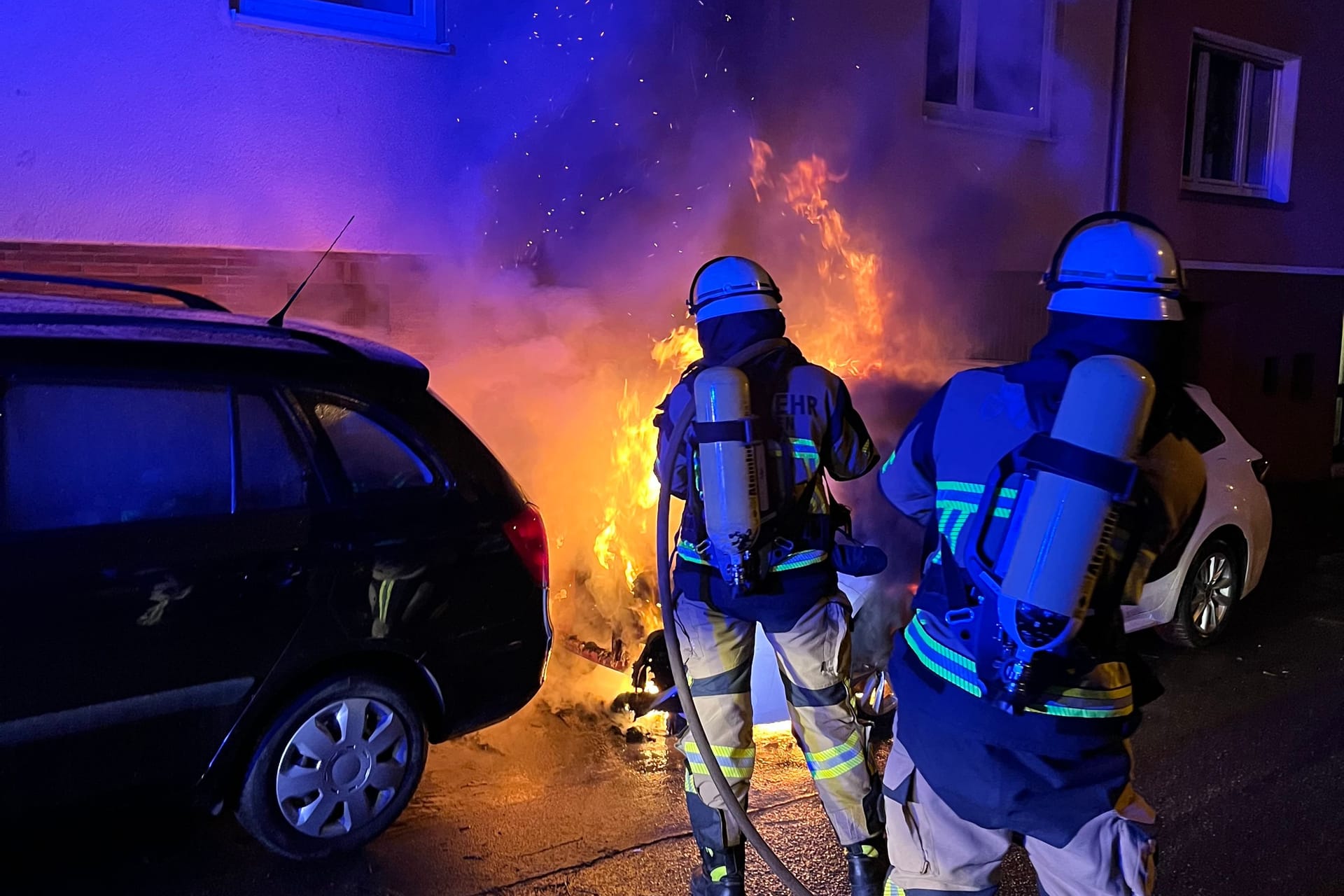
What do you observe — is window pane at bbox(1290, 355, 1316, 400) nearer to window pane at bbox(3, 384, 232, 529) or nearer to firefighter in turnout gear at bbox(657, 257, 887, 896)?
firefighter in turnout gear at bbox(657, 257, 887, 896)

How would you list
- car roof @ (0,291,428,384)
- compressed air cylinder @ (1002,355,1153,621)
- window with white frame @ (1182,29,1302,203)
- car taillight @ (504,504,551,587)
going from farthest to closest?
window with white frame @ (1182,29,1302,203) → car taillight @ (504,504,551,587) → car roof @ (0,291,428,384) → compressed air cylinder @ (1002,355,1153,621)

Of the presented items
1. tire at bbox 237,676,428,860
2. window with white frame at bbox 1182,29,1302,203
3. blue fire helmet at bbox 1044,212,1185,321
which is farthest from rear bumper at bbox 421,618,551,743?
window with white frame at bbox 1182,29,1302,203

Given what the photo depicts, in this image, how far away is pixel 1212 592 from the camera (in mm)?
6043

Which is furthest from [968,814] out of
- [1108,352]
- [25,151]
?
[25,151]

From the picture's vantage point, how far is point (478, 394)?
19.3 ft

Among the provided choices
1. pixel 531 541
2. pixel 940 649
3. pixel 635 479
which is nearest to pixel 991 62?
pixel 635 479

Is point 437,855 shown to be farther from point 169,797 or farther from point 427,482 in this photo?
point 427,482

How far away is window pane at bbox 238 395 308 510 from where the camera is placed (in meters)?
3.24

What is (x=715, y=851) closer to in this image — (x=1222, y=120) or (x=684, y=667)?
(x=684, y=667)

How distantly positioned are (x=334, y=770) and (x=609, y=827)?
1.01 m

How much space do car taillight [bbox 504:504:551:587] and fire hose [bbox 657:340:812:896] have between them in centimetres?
61

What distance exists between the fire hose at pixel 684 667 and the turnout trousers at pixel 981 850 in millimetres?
620

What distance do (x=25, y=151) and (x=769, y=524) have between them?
4.26m

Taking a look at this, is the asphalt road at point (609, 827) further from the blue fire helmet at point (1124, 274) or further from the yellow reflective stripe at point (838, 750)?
the blue fire helmet at point (1124, 274)
